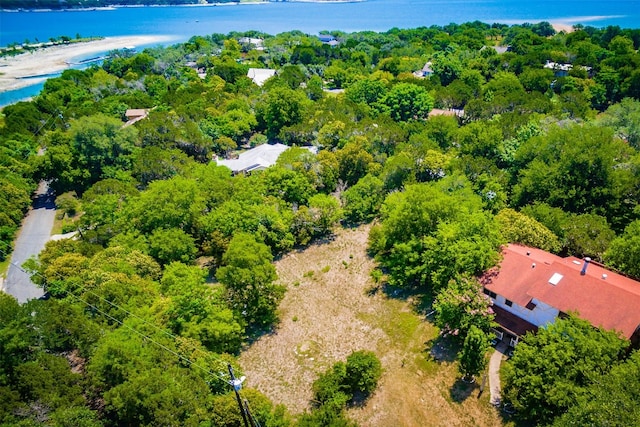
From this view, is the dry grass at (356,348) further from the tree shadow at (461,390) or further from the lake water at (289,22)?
the lake water at (289,22)

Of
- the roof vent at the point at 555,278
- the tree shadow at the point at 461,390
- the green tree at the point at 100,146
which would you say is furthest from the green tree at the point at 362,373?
the green tree at the point at 100,146

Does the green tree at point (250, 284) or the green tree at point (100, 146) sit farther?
the green tree at point (100, 146)

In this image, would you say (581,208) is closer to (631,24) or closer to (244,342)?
(244,342)

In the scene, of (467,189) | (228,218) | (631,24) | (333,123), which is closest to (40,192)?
(228,218)

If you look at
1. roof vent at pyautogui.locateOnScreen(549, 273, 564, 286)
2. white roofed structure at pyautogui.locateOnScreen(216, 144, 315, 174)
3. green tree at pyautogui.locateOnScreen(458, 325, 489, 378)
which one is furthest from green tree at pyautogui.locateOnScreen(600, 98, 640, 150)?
white roofed structure at pyautogui.locateOnScreen(216, 144, 315, 174)

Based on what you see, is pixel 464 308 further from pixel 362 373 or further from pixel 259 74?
pixel 259 74

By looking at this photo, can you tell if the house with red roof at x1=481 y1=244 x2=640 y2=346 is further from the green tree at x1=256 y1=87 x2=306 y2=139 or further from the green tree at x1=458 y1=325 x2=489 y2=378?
the green tree at x1=256 y1=87 x2=306 y2=139
